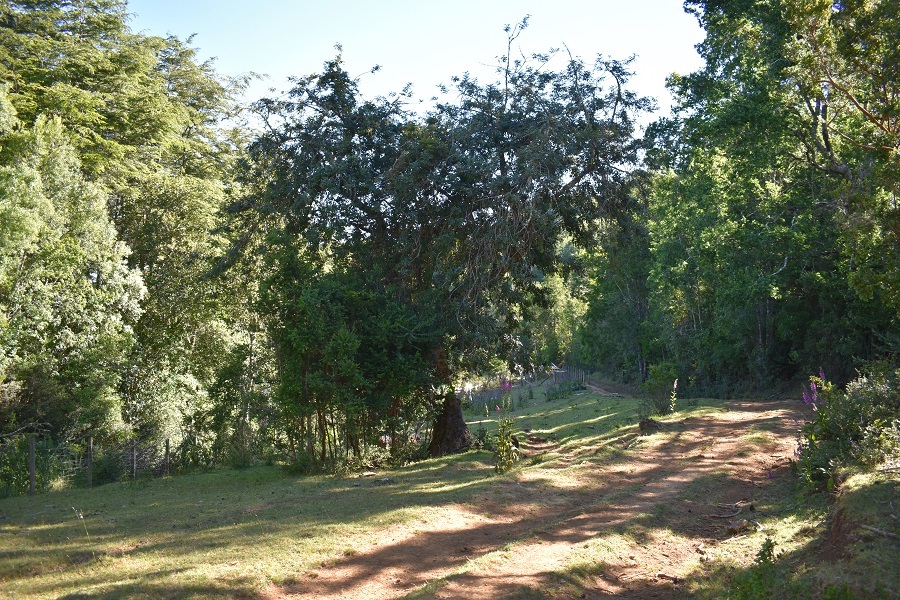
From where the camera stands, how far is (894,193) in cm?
832

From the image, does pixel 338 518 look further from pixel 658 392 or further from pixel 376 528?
pixel 658 392

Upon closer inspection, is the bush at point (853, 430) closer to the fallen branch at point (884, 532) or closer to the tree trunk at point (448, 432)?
the fallen branch at point (884, 532)

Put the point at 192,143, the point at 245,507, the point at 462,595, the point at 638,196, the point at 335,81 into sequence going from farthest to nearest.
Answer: the point at 192,143, the point at 335,81, the point at 638,196, the point at 245,507, the point at 462,595

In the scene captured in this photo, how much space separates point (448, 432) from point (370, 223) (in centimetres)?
596

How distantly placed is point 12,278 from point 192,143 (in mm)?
10880

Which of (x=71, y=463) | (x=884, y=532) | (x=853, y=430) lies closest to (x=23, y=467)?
(x=71, y=463)

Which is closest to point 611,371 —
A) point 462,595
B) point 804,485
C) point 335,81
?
point 335,81

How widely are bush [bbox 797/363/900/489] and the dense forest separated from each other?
448 mm

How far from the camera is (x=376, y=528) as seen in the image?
843cm

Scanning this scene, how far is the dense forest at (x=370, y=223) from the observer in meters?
13.7

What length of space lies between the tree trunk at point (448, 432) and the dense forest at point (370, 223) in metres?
0.07

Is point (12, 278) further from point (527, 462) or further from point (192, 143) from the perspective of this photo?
point (527, 462)

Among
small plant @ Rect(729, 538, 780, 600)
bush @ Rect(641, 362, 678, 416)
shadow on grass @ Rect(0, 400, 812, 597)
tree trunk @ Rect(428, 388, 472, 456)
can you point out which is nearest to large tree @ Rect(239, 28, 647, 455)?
tree trunk @ Rect(428, 388, 472, 456)

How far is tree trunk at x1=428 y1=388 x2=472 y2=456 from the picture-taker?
16562 millimetres
